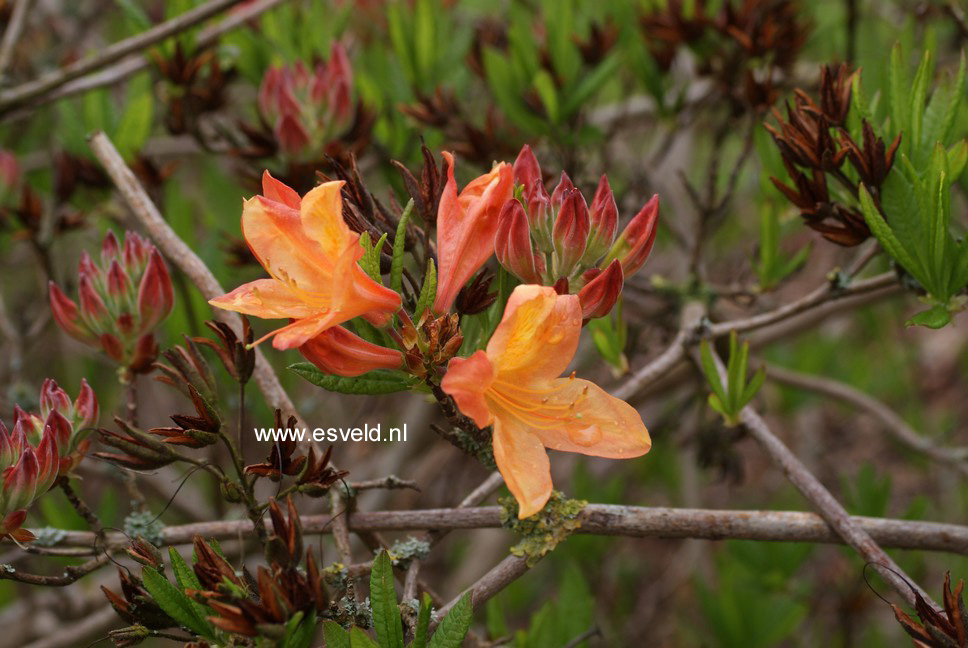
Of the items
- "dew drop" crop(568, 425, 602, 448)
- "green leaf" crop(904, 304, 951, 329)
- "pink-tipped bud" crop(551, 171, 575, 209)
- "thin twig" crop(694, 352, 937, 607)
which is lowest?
"thin twig" crop(694, 352, 937, 607)

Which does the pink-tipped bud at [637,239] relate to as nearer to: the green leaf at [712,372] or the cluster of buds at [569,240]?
the cluster of buds at [569,240]

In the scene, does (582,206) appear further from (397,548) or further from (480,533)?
(480,533)

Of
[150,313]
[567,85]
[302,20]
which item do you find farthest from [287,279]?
[302,20]

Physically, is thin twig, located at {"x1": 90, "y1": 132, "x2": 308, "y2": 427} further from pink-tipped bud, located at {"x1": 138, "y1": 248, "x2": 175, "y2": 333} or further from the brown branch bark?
the brown branch bark

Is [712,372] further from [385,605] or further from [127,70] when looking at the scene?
[127,70]

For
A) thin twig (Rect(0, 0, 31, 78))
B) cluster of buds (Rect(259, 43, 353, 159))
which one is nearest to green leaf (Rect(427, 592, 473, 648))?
cluster of buds (Rect(259, 43, 353, 159))

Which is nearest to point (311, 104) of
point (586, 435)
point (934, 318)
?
point (586, 435)

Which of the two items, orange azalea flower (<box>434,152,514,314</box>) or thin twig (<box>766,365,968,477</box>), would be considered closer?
orange azalea flower (<box>434,152,514,314</box>)
